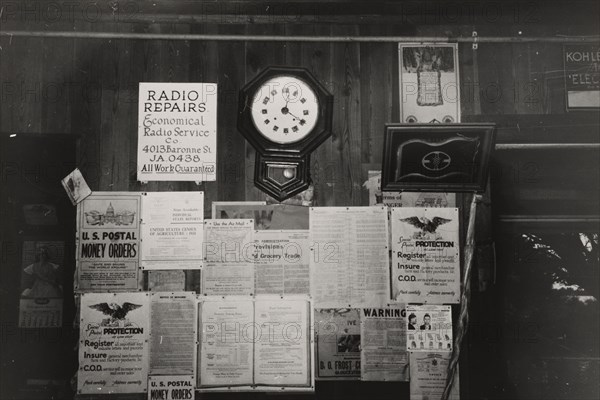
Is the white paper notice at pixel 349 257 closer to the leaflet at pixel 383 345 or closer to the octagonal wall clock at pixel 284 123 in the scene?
the leaflet at pixel 383 345

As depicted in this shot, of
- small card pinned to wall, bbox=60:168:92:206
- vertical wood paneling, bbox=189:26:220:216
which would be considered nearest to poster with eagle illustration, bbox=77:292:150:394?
small card pinned to wall, bbox=60:168:92:206

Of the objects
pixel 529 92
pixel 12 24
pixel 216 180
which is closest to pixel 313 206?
pixel 216 180

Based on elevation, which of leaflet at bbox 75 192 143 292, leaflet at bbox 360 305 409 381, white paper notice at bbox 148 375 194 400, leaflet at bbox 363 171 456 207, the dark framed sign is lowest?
white paper notice at bbox 148 375 194 400

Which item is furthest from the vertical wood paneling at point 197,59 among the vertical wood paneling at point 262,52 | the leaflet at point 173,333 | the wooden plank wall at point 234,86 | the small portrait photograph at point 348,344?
the small portrait photograph at point 348,344

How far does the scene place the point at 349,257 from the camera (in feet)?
10.8

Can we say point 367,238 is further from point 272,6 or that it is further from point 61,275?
point 61,275

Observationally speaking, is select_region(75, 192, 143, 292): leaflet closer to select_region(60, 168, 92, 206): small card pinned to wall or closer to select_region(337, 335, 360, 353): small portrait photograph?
select_region(60, 168, 92, 206): small card pinned to wall

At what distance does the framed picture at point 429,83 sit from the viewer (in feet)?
11.1

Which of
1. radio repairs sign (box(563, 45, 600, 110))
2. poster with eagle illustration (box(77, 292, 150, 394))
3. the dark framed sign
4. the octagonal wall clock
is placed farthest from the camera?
radio repairs sign (box(563, 45, 600, 110))

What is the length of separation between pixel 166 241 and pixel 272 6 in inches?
66.1

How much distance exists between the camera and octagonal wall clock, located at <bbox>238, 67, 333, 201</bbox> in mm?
3330

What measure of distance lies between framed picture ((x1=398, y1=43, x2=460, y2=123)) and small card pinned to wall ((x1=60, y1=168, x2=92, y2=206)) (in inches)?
82.0

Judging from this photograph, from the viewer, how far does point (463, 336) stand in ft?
10.5

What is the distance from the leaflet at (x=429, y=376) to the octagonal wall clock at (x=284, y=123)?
1.31 m
